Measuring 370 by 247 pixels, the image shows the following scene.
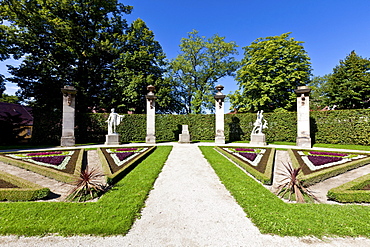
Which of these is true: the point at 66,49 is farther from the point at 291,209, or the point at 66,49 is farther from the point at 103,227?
the point at 291,209

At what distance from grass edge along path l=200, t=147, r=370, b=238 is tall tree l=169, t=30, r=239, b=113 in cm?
2373

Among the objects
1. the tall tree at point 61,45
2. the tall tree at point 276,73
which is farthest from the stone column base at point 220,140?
the tall tree at point 61,45

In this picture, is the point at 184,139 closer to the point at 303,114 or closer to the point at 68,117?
the point at 68,117

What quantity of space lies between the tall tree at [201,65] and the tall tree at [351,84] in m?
14.4

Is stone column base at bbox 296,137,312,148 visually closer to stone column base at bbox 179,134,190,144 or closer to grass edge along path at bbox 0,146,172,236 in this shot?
stone column base at bbox 179,134,190,144

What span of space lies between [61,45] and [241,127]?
21.9 metres

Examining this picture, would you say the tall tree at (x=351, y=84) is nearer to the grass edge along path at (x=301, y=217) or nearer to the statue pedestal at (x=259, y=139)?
the statue pedestal at (x=259, y=139)

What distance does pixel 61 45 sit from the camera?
1852cm

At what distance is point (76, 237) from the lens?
2.74 m

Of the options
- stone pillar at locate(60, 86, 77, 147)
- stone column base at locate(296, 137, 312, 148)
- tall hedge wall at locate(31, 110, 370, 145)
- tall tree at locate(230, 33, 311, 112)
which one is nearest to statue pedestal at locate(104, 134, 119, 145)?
tall hedge wall at locate(31, 110, 370, 145)

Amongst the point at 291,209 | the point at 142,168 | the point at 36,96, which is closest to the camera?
the point at 291,209

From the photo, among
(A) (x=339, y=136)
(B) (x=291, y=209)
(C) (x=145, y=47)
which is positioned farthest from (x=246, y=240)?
(C) (x=145, y=47)

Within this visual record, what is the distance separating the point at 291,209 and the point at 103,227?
147 inches

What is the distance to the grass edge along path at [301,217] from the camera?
286 centimetres
